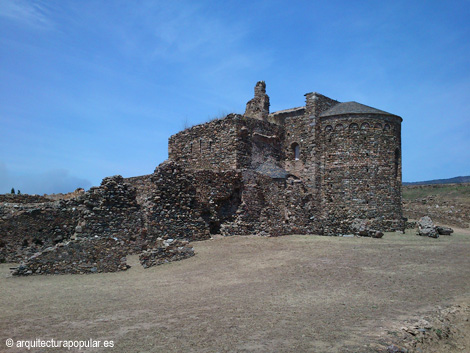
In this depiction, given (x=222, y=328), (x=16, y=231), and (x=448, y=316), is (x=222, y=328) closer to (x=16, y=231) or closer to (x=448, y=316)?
(x=448, y=316)

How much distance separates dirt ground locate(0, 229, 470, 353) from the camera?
5801 millimetres

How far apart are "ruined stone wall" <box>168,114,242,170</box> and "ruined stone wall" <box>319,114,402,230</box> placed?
603cm

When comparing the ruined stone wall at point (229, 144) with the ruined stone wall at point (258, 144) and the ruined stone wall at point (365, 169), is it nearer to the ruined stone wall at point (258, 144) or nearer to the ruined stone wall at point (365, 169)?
the ruined stone wall at point (258, 144)

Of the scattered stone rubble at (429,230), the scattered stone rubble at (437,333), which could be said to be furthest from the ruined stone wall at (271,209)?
the scattered stone rubble at (437,333)

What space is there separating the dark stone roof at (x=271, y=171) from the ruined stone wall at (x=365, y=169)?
135 inches

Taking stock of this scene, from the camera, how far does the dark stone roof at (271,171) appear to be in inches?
813

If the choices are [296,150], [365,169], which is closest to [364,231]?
[365,169]

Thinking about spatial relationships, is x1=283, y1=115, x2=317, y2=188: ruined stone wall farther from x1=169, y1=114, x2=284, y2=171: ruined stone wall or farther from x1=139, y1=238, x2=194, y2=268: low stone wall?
x1=139, y1=238, x2=194, y2=268: low stone wall

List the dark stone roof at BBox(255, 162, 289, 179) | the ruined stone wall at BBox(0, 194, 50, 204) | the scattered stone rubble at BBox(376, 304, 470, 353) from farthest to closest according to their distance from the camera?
the dark stone roof at BBox(255, 162, 289, 179) → the ruined stone wall at BBox(0, 194, 50, 204) → the scattered stone rubble at BBox(376, 304, 470, 353)

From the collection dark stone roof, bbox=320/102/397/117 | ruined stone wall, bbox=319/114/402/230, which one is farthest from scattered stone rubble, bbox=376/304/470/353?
dark stone roof, bbox=320/102/397/117

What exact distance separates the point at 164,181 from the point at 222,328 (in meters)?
10.4

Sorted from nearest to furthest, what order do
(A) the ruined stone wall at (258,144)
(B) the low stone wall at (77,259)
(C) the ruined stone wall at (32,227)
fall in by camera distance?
(B) the low stone wall at (77,259), (C) the ruined stone wall at (32,227), (A) the ruined stone wall at (258,144)

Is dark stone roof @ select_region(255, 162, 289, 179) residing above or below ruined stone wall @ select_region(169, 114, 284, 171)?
below

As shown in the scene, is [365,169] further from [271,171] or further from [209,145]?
[209,145]
